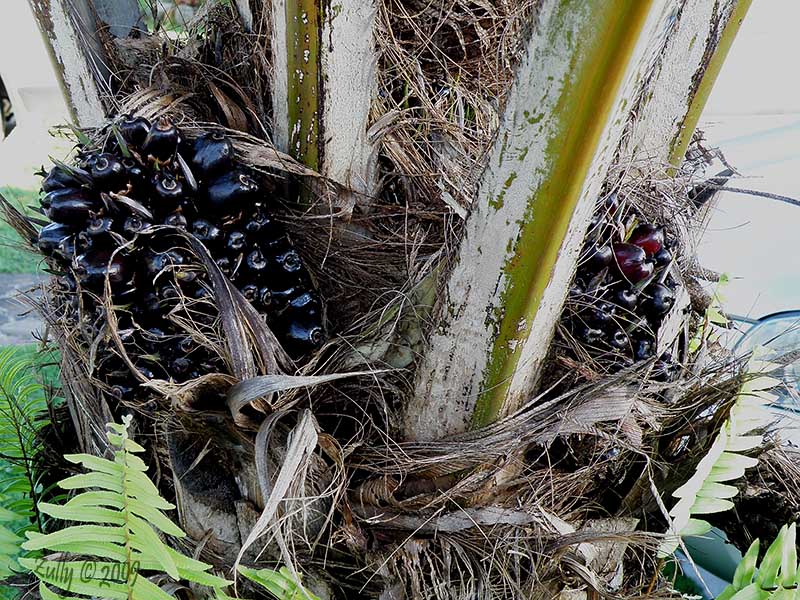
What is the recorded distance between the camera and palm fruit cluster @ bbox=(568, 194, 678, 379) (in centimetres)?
103

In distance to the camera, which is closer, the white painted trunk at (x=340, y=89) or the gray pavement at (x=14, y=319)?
the white painted trunk at (x=340, y=89)

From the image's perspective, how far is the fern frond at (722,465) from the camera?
1.03m

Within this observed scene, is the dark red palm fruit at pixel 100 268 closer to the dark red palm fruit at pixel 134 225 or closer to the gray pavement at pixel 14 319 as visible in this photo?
the dark red palm fruit at pixel 134 225

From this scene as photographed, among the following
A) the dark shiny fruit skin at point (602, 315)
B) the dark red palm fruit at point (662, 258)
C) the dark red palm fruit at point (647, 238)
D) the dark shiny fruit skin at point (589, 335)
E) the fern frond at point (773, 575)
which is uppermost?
the dark red palm fruit at point (647, 238)

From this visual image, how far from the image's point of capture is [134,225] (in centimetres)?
96

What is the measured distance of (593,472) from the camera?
3.54ft

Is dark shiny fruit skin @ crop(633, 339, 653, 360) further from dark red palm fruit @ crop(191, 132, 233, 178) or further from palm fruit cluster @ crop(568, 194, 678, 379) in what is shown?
dark red palm fruit @ crop(191, 132, 233, 178)

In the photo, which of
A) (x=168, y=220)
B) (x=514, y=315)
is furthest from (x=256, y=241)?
(x=514, y=315)

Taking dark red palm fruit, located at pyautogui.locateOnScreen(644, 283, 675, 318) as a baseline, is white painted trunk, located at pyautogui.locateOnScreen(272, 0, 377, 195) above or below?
above

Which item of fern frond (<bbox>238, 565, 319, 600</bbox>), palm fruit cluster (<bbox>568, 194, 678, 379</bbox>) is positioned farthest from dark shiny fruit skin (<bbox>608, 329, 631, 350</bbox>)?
fern frond (<bbox>238, 565, 319, 600</bbox>)

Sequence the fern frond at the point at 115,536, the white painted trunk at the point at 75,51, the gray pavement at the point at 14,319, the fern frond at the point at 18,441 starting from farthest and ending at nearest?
the gray pavement at the point at 14,319 < the fern frond at the point at 18,441 < the white painted trunk at the point at 75,51 < the fern frond at the point at 115,536

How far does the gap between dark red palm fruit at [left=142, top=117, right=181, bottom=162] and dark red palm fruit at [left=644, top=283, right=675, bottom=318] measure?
763 millimetres

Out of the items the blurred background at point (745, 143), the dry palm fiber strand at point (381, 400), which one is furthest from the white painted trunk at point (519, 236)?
the blurred background at point (745, 143)

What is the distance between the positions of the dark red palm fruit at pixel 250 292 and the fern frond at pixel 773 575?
33.4 inches
